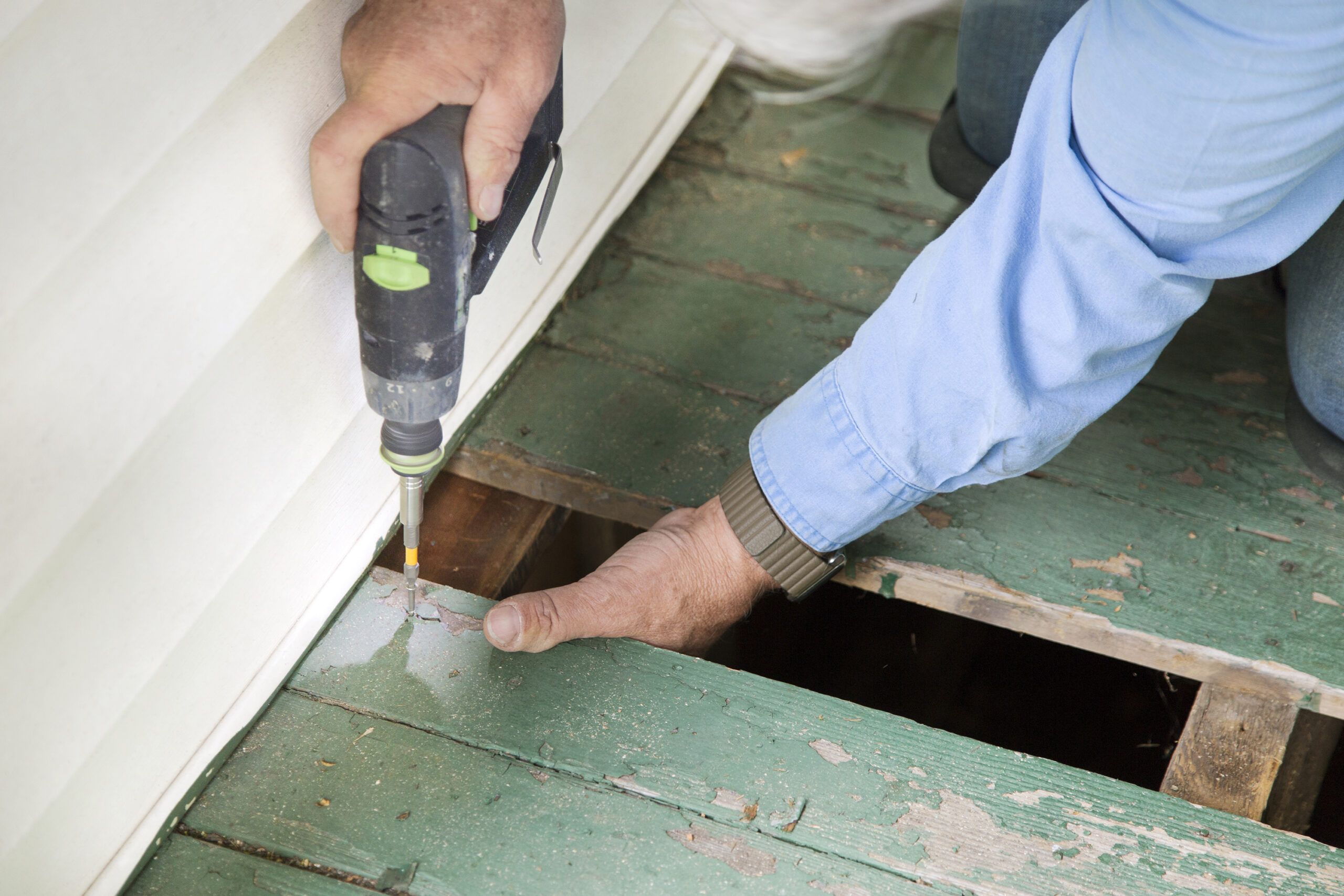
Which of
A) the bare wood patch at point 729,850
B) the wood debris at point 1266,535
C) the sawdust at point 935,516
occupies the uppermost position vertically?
the bare wood patch at point 729,850

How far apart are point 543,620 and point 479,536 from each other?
0.24 m

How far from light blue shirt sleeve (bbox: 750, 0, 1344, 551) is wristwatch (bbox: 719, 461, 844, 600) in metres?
0.02

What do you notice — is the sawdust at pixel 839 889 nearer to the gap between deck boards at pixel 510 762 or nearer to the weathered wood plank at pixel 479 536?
the gap between deck boards at pixel 510 762

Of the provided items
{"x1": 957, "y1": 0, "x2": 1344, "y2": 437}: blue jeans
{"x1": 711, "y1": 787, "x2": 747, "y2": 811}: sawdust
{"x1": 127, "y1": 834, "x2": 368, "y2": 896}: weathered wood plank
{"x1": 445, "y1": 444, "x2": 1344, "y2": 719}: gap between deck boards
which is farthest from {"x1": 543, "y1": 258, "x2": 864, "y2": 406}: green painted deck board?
{"x1": 127, "y1": 834, "x2": 368, "y2": 896}: weathered wood plank

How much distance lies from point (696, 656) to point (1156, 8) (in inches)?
28.1

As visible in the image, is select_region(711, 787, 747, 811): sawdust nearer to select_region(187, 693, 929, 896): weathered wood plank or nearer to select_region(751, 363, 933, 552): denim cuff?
select_region(187, 693, 929, 896): weathered wood plank

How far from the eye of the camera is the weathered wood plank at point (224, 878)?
0.83m

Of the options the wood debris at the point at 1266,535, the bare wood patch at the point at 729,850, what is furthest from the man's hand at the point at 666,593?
the wood debris at the point at 1266,535

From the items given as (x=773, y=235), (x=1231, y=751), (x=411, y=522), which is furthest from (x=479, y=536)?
(x=1231, y=751)

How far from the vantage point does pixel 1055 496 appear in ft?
4.00

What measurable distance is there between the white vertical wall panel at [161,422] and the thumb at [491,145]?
122 millimetres

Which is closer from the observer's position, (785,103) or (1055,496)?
(1055,496)

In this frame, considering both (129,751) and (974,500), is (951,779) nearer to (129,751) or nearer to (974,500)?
(974,500)

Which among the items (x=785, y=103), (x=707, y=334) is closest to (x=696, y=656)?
(x=707, y=334)
